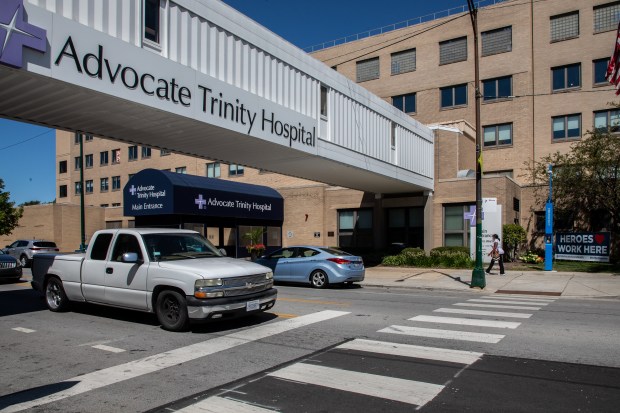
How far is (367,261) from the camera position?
27.2 metres

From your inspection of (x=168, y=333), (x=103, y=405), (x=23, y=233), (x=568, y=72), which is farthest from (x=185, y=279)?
(x=23, y=233)

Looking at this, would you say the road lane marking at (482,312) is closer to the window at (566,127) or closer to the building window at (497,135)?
the window at (566,127)

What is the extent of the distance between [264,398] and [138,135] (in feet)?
35.0

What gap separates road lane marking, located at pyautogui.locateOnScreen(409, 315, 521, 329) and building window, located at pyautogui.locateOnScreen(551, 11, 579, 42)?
3032 cm

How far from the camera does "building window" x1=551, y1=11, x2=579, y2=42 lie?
3297cm

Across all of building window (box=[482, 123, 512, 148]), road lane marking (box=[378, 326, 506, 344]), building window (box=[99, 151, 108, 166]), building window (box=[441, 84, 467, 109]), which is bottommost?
road lane marking (box=[378, 326, 506, 344])

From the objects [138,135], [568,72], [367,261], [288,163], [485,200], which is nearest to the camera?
[138,135]

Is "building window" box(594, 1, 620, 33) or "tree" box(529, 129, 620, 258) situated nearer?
"tree" box(529, 129, 620, 258)

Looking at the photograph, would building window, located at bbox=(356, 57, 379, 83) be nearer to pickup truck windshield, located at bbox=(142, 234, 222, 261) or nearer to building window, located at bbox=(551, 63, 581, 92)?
building window, located at bbox=(551, 63, 581, 92)

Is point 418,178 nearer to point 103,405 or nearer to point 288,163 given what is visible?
point 288,163

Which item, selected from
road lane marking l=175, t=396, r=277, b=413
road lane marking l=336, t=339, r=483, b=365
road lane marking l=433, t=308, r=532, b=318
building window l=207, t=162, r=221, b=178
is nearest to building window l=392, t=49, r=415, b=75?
building window l=207, t=162, r=221, b=178

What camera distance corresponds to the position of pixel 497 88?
1401 inches

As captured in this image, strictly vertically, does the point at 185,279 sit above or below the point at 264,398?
above

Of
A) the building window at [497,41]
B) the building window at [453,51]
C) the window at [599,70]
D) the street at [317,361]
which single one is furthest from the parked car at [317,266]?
the building window at [453,51]
